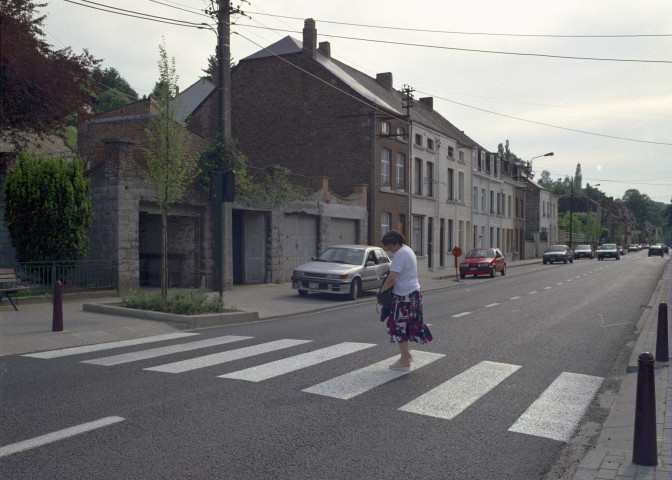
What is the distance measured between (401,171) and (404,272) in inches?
1025

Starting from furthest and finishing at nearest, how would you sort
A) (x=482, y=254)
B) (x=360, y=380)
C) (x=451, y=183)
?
(x=451, y=183) → (x=482, y=254) → (x=360, y=380)

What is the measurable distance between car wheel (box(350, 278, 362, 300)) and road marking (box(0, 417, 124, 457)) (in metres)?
11.9

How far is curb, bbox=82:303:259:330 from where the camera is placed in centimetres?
1116

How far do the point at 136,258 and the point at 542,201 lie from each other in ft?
200

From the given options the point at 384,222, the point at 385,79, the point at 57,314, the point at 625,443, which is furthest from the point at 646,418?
the point at 385,79

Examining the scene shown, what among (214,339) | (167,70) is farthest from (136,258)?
(214,339)

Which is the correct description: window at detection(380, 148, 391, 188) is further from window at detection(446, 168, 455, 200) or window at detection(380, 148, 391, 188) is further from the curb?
the curb

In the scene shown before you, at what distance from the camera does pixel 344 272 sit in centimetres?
1656

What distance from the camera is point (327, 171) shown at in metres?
30.3

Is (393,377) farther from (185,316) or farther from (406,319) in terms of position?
(185,316)

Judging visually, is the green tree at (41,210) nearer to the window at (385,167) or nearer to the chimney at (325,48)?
the window at (385,167)

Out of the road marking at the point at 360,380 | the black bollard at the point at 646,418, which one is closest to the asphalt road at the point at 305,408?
the road marking at the point at 360,380

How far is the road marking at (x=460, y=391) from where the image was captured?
552 cm

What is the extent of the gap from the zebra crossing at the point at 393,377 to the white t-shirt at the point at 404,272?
40.5 inches
